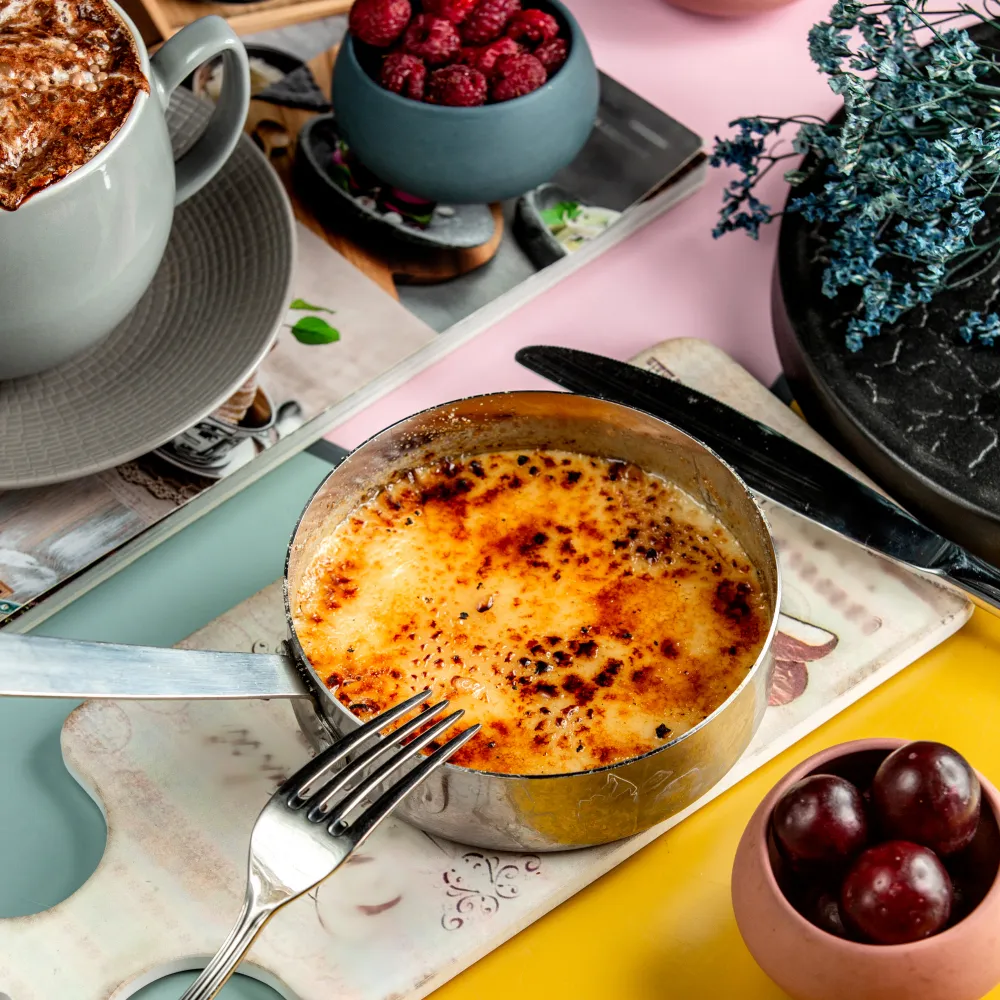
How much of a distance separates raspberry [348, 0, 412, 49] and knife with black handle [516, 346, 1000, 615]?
0.39 metres

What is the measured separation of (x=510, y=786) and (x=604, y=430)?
1.38 ft

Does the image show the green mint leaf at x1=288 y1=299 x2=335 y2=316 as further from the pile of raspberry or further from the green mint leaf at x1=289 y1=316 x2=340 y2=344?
the pile of raspberry

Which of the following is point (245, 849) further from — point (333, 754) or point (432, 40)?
point (432, 40)

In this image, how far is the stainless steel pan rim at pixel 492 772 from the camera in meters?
0.98

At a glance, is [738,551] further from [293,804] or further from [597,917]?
[293,804]

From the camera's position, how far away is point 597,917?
1.13 meters

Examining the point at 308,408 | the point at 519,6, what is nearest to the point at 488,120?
the point at 519,6

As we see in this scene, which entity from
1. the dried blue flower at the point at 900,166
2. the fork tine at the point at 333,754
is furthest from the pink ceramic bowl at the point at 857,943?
the dried blue flower at the point at 900,166

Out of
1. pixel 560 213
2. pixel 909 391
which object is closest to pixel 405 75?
pixel 560 213

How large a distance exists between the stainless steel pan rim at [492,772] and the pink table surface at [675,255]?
27cm

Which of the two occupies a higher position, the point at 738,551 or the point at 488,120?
the point at 488,120

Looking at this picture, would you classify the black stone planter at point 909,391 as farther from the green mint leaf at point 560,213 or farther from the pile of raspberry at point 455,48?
the pile of raspberry at point 455,48

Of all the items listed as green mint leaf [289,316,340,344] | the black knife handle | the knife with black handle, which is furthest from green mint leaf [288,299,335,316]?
the black knife handle

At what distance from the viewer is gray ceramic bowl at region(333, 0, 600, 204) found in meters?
1.46
